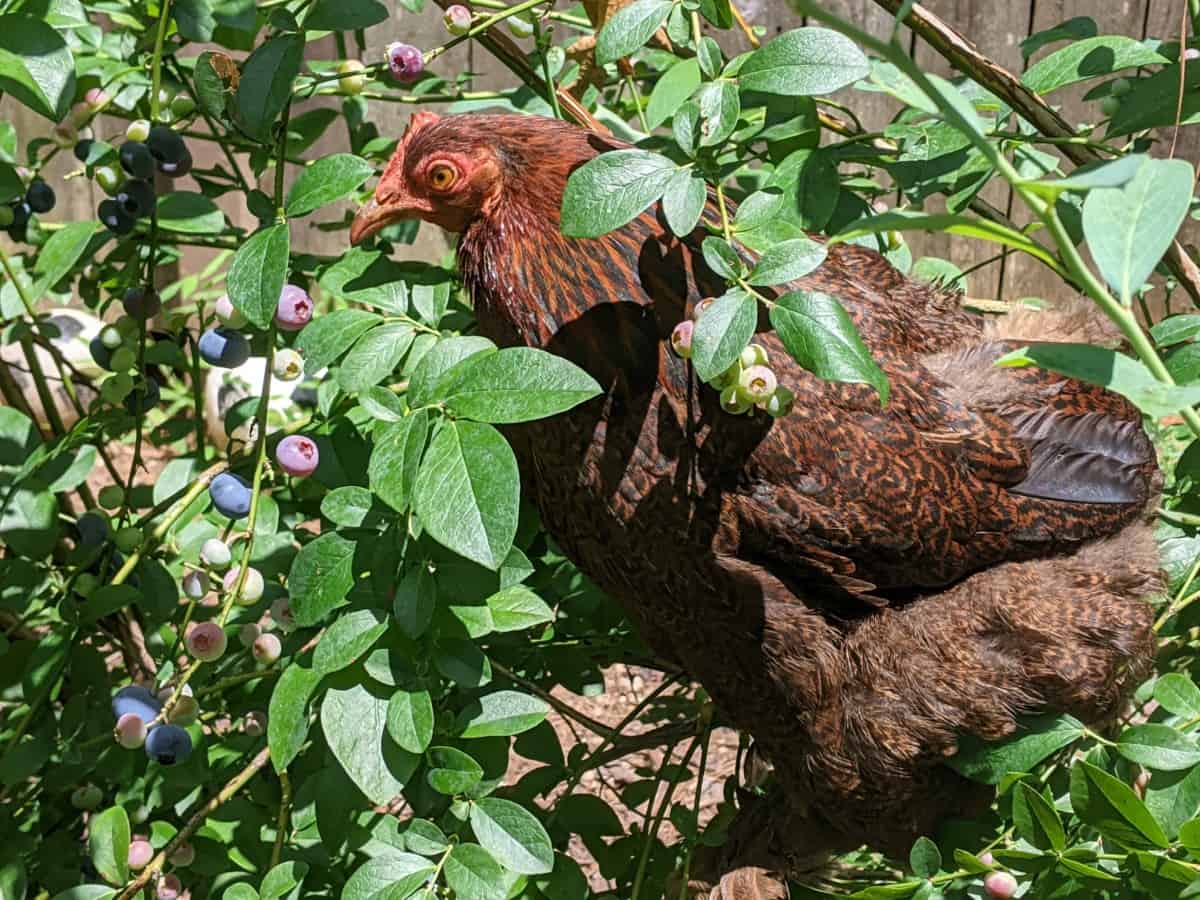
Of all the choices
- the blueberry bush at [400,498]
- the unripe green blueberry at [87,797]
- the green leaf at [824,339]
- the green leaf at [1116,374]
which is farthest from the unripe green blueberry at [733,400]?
the unripe green blueberry at [87,797]

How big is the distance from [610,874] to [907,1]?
1.25 m

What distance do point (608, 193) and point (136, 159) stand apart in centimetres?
58

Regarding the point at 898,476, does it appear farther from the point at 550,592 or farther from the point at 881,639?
the point at 550,592

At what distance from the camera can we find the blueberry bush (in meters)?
1.02

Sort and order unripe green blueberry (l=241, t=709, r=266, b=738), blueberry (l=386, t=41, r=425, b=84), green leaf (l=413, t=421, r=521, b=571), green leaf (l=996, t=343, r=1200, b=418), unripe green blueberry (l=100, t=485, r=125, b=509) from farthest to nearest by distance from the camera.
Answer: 1. unripe green blueberry (l=100, t=485, r=125, b=509)
2. unripe green blueberry (l=241, t=709, r=266, b=738)
3. blueberry (l=386, t=41, r=425, b=84)
4. green leaf (l=413, t=421, r=521, b=571)
5. green leaf (l=996, t=343, r=1200, b=418)

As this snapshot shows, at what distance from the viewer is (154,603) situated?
1.41 metres

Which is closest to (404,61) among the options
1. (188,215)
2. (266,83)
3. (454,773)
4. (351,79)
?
(351,79)

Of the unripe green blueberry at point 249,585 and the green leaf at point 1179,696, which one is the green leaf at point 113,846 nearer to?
the unripe green blueberry at point 249,585

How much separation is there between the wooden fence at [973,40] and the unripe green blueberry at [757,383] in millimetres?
2881

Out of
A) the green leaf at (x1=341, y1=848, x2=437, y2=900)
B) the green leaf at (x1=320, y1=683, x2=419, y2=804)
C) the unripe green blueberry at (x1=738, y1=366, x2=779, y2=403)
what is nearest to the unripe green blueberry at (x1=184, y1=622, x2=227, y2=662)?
the green leaf at (x1=320, y1=683, x2=419, y2=804)

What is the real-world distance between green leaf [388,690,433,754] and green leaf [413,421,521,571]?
0.25m

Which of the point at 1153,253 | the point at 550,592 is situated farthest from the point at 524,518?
the point at 1153,253

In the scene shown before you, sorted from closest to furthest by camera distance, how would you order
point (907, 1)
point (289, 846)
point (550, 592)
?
point (907, 1) < point (289, 846) < point (550, 592)

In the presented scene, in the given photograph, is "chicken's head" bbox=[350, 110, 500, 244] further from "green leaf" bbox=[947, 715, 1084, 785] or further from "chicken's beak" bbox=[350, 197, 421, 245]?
"green leaf" bbox=[947, 715, 1084, 785]
